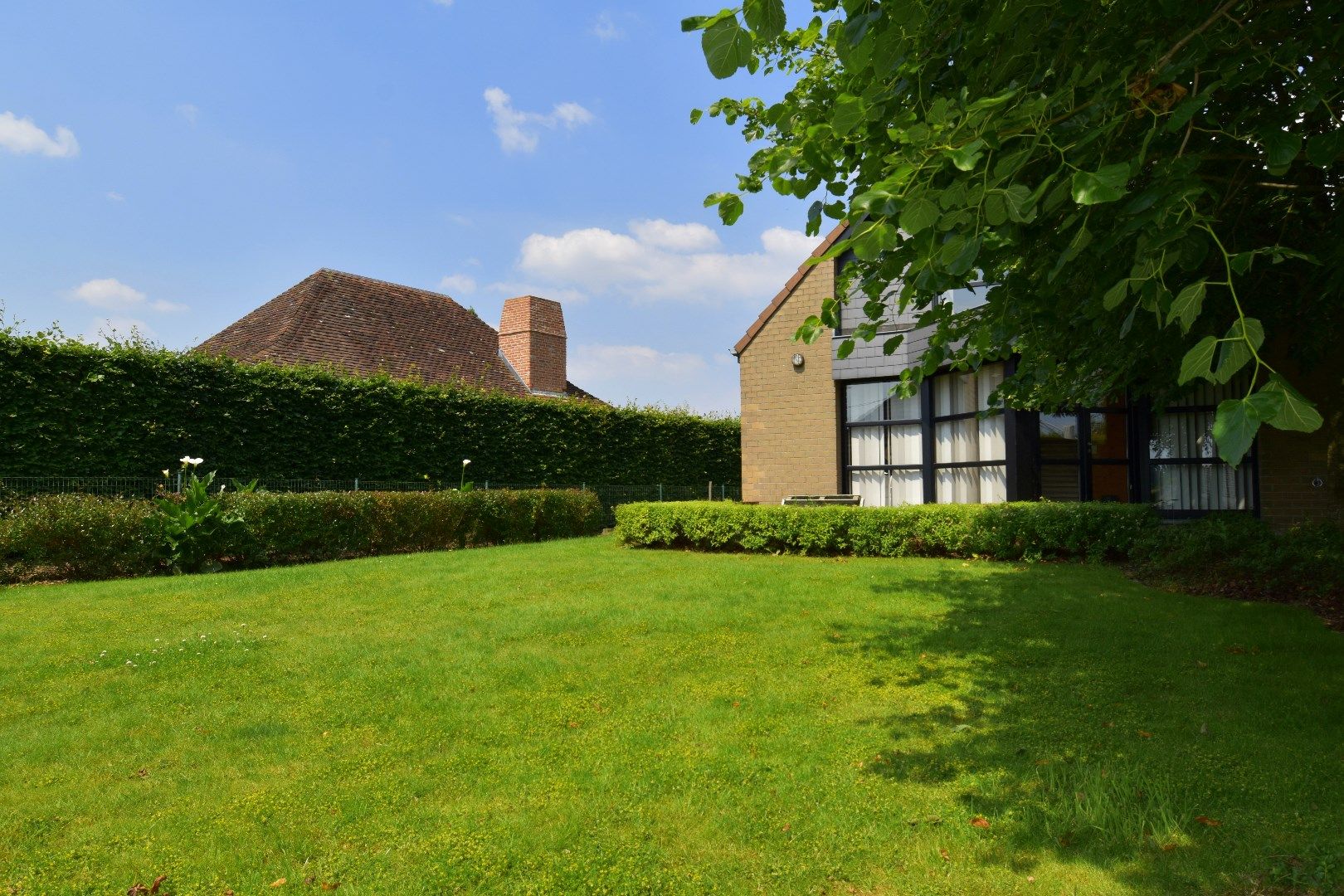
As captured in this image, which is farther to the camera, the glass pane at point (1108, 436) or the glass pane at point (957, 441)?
the glass pane at point (957, 441)

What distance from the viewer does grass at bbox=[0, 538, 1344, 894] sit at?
3.28 meters

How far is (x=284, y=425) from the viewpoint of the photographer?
15.5m

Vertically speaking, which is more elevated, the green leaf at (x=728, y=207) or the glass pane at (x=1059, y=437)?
the green leaf at (x=728, y=207)

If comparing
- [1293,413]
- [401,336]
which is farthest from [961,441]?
[401,336]

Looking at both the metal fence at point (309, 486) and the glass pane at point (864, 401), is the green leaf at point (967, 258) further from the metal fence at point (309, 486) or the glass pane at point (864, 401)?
the glass pane at point (864, 401)

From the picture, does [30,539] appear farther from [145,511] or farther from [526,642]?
[526,642]

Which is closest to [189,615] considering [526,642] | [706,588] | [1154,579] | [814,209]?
[526,642]

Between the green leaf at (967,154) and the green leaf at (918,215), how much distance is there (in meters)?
0.15

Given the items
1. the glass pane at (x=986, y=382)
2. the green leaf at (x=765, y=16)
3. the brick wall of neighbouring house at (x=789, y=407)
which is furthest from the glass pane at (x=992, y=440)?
the green leaf at (x=765, y=16)

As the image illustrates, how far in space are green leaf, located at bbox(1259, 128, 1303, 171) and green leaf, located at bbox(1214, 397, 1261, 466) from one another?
1.73 metres

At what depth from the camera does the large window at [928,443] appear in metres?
13.7

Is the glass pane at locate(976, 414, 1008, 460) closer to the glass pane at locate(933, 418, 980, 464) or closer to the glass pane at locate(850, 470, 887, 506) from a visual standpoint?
the glass pane at locate(933, 418, 980, 464)

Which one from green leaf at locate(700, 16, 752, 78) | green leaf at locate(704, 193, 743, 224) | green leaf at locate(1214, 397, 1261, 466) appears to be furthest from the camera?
green leaf at locate(704, 193, 743, 224)

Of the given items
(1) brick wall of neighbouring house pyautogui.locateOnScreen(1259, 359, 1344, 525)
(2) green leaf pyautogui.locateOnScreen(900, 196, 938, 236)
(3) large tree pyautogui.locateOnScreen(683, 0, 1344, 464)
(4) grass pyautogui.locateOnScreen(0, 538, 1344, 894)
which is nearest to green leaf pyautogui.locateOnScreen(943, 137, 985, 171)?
(3) large tree pyautogui.locateOnScreen(683, 0, 1344, 464)
